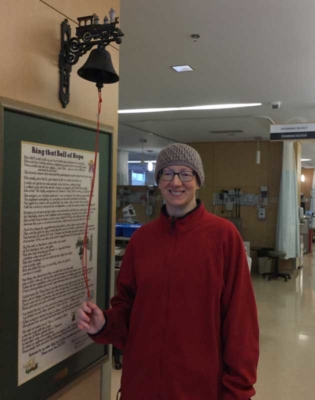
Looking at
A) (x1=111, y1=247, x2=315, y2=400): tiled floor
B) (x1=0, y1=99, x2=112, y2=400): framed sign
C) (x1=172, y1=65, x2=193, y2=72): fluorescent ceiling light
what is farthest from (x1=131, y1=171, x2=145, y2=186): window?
(x1=0, y1=99, x2=112, y2=400): framed sign

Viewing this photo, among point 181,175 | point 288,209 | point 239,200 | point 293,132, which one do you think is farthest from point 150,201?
point 181,175

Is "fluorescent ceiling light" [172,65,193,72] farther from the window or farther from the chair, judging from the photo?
the window

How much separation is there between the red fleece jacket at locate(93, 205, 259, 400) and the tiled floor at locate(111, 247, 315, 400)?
228 cm

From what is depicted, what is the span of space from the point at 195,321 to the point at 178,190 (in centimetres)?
48

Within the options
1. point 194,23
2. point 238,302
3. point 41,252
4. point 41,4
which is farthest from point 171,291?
point 194,23

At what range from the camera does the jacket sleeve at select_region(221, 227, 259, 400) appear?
140cm

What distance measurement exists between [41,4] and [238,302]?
127 centimetres

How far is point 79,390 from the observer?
1771 millimetres

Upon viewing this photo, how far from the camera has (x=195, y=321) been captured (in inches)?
57.2

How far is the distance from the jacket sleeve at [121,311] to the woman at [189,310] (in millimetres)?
85

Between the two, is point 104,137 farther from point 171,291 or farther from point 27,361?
point 27,361

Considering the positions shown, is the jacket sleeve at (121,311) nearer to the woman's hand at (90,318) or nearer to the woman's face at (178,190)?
the woman's hand at (90,318)

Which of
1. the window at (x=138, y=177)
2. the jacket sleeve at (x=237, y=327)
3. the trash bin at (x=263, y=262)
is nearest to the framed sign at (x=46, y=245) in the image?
the jacket sleeve at (x=237, y=327)

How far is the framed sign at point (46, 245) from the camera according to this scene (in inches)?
52.8
